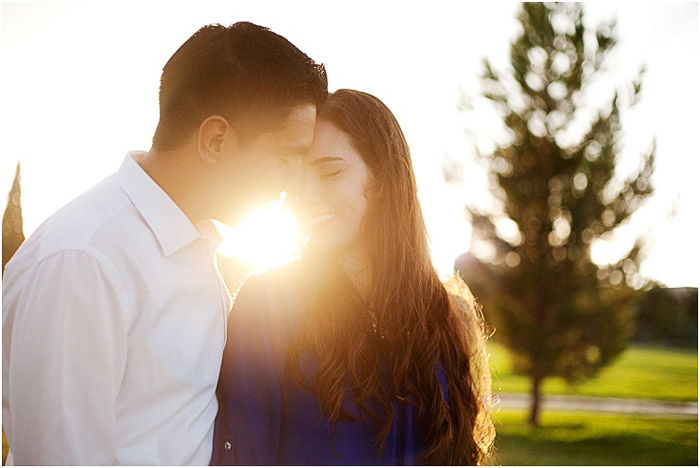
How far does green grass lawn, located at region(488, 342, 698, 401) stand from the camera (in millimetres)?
14844

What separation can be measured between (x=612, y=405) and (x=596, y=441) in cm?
422

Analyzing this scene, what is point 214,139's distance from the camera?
223 centimetres

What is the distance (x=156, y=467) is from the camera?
6.58 feet

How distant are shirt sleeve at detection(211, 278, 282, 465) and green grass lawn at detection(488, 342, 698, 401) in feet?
38.2

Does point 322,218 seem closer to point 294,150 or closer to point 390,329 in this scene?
point 294,150

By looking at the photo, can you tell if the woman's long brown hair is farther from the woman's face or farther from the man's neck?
the man's neck

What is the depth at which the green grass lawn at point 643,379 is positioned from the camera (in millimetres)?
14844

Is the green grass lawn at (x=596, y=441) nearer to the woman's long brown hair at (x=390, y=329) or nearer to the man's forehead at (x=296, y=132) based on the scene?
the woman's long brown hair at (x=390, y=329)

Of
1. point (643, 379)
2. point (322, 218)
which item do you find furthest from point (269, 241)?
point (643, 379)

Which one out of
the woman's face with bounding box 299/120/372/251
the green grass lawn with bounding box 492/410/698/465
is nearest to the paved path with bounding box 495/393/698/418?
the green grass lawn with bounding box 492/410/698/465

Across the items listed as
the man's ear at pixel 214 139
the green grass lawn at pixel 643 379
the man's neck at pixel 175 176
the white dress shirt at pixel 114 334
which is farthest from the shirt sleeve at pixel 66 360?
the green grass lawn at pixel 643 379

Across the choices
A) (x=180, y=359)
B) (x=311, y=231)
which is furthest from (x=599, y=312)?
(x=180, y=359)

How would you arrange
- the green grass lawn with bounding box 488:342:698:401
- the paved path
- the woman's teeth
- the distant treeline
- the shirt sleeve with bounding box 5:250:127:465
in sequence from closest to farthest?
the shirt sleeve with bounding box 5:250:127:465, the woman's teeth, the distant treeline, the paved path, the green grass lawn with bounding box 488:342:698:401

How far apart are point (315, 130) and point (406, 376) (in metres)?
1.00
